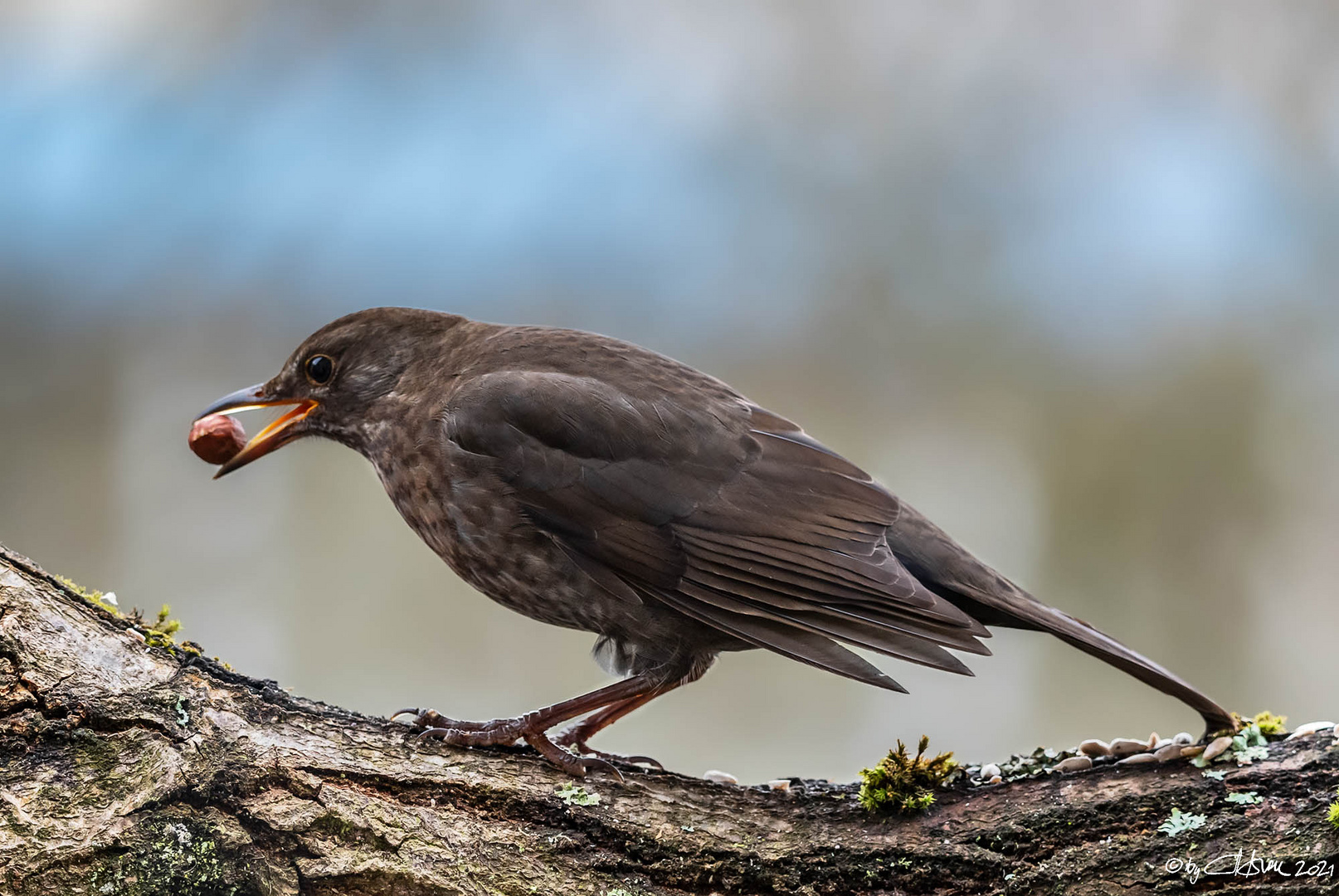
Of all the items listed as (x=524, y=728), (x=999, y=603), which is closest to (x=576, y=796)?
(x=524, y=728)

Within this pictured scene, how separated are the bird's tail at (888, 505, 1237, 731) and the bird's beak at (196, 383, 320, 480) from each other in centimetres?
210

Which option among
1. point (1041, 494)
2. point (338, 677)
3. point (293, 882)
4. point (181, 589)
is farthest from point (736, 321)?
point (293, 882)

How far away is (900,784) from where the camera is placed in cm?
308

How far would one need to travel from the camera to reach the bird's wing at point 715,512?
315 cm

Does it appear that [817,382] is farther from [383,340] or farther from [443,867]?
[443,867]

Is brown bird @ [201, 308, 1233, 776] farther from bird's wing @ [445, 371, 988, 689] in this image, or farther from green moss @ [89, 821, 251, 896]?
green moss @ [89, 821, 251, 896]

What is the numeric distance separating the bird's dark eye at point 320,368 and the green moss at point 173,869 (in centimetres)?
180

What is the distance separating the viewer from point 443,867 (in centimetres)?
276

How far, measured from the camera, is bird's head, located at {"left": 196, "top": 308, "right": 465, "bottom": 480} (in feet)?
13.1

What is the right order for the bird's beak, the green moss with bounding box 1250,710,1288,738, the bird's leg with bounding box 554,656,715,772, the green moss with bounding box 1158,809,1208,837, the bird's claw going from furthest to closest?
1. the bird's beak
2. the bird's leg with bounding box 554,656,715,772
3. the bird's claw
4. the green moss with bounding box 1250,710,1288,738
5. the green moss with bounding box 1158,809,1208,837

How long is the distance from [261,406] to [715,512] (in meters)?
1.70

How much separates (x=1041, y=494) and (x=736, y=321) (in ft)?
6.69

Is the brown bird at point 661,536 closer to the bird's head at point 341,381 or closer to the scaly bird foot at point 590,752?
the scaly bird foot at point 590,752

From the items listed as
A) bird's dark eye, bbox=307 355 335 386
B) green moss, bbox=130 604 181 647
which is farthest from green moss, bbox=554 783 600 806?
bird's dark eye, bbox=307 355 335 386
